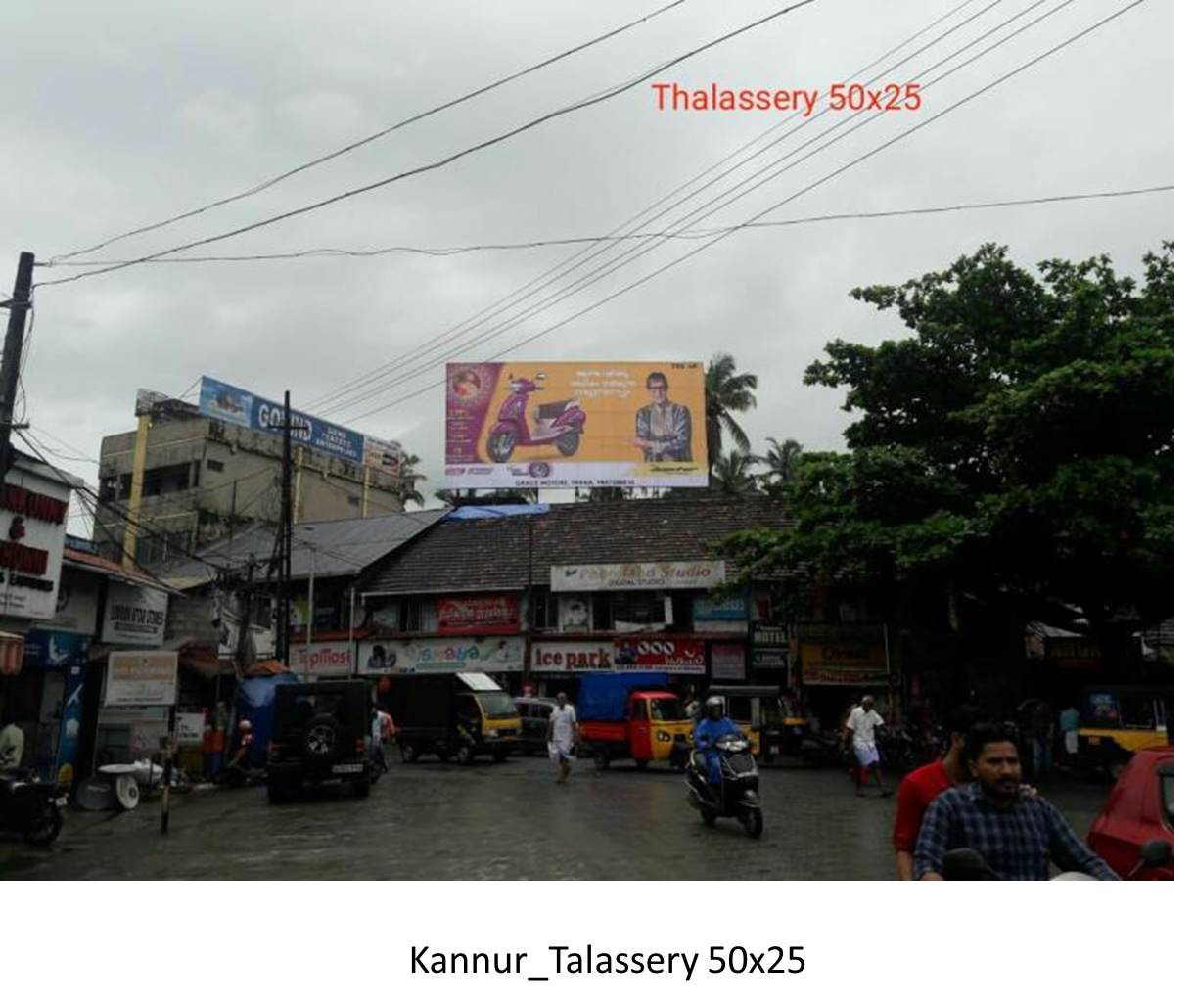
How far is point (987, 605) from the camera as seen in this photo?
71.3 feet

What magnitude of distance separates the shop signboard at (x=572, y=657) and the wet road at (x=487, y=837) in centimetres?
1081

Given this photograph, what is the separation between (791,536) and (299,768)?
34.8 ft

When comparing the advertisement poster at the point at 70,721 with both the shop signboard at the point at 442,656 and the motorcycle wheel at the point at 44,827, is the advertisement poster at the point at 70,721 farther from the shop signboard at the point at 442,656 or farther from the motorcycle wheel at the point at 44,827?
the shop signboard at the point at 442,656

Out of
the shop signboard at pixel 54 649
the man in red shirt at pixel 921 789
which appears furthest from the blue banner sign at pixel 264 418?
the man in red shirt at pixel 921 789

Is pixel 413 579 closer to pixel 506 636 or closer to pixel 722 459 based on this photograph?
pixel 506 636

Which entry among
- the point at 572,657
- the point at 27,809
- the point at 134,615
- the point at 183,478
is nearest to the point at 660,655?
the point at 572,657

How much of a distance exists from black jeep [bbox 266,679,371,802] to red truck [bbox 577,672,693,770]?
20.2 ft

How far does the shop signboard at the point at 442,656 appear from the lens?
28.9 meters

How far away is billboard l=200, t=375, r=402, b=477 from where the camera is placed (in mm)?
37062

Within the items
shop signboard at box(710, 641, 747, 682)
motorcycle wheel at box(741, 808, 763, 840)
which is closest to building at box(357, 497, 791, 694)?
shop signboard at box(710, 641, 747, 682)

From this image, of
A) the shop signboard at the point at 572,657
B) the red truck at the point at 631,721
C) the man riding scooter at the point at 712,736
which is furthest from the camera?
the shop signboard at the point at 572,657

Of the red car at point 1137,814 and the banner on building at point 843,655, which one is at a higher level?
the banner on building at point 843,655

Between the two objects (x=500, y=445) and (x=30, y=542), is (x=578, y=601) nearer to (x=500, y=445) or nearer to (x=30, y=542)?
(x=500, y=445)
